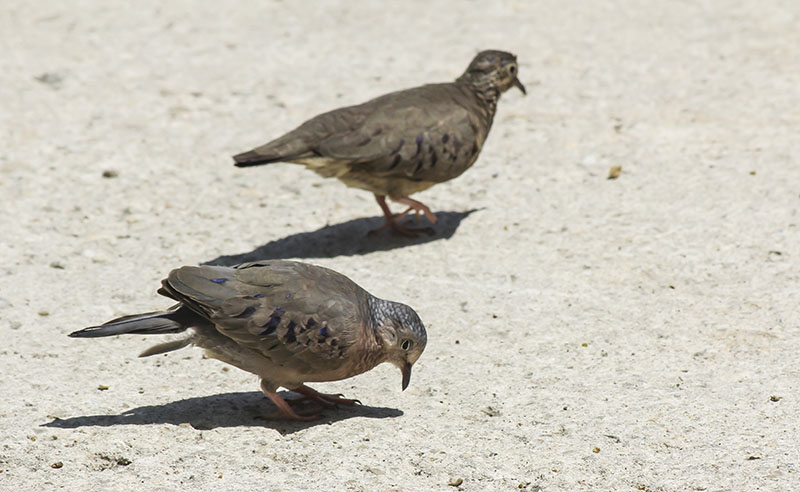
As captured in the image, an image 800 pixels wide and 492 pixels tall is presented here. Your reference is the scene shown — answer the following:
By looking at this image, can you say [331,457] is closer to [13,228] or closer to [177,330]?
[177,330]

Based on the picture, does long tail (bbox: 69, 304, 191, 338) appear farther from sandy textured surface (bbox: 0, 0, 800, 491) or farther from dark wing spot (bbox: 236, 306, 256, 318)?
sandy textured surface (bbox: 0, 0, 800, 491)

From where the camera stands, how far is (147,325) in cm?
529

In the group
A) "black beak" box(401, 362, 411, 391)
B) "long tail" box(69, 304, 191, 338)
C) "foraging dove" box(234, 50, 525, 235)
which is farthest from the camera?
"foraging dove" box(234, 50, 525, 235)

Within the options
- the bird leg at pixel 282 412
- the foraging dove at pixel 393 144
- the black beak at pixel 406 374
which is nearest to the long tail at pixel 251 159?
the foraging dove at pixel 393 144

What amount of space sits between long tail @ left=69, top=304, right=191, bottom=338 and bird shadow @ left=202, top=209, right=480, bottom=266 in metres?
2.12

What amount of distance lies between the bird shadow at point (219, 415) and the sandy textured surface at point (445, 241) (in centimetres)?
2

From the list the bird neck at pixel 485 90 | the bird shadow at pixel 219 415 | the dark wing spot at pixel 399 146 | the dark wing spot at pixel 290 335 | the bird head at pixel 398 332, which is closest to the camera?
the dark wing spot at pixel 290 335

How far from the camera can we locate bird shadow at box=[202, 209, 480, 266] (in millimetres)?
7801

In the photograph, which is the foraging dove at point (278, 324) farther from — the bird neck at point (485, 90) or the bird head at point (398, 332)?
the bird neck at point (485, 90)

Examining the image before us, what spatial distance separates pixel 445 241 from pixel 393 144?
0.86m

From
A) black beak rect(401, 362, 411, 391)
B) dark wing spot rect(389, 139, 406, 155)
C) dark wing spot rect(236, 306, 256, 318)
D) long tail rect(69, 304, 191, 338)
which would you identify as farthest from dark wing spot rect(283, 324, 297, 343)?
dark wing spot rect(389, 139, 406, 155)

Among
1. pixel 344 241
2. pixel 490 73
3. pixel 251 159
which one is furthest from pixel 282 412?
pixel 490 73

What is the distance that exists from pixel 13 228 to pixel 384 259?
2.75 meters

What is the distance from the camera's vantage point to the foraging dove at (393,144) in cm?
768
